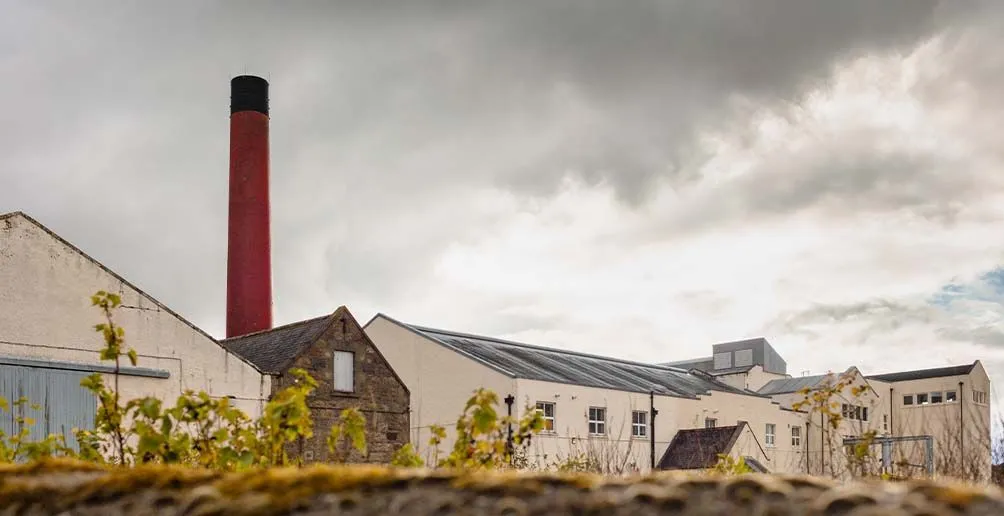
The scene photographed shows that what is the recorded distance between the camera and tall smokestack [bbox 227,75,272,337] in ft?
123

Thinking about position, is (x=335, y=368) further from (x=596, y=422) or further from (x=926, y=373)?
(x=926, y=373)

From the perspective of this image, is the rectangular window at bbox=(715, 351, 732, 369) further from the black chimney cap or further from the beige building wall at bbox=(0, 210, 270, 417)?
the beige building wall at bbox=(0, 210, 270, 417)

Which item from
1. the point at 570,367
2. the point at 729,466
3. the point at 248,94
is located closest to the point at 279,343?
the point at 248,94

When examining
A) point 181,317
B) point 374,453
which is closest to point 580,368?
point 374,453

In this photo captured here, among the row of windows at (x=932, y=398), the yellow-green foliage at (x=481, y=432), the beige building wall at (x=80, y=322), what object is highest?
the beige building wall at (x=80, y=322)

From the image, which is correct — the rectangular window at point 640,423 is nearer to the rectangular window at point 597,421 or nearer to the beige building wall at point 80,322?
the rectangular window at point 597,421

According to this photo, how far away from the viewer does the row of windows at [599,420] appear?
36.8m

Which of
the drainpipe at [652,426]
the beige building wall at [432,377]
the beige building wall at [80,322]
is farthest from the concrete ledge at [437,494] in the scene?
the drainpipe at [652,426]

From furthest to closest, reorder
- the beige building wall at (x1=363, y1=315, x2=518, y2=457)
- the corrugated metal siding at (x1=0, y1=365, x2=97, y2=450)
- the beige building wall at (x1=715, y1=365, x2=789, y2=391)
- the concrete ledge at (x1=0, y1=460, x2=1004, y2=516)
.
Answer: the beige building wall at (x1=715, y1=365, x2=789, y2=391) < the beige building wall at (x1=363, y1=315, x2=518, y2=457) < the corrugated metal siding at (x1=0, y1=365, x2=97, y2=450) < the concrete ledge at (x1=0, y1=460, x2=1004, y2=516)

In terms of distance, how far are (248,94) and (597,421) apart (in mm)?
18500

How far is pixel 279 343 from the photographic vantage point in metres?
29.6

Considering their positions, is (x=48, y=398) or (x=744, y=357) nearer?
(x=48, y=398)

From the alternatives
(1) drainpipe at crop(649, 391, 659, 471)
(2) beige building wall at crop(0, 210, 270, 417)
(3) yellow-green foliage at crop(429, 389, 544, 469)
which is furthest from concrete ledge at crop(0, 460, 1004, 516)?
(1) drainpipe at crop(649, 391, 659, 471)

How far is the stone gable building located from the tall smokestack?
662 cm
